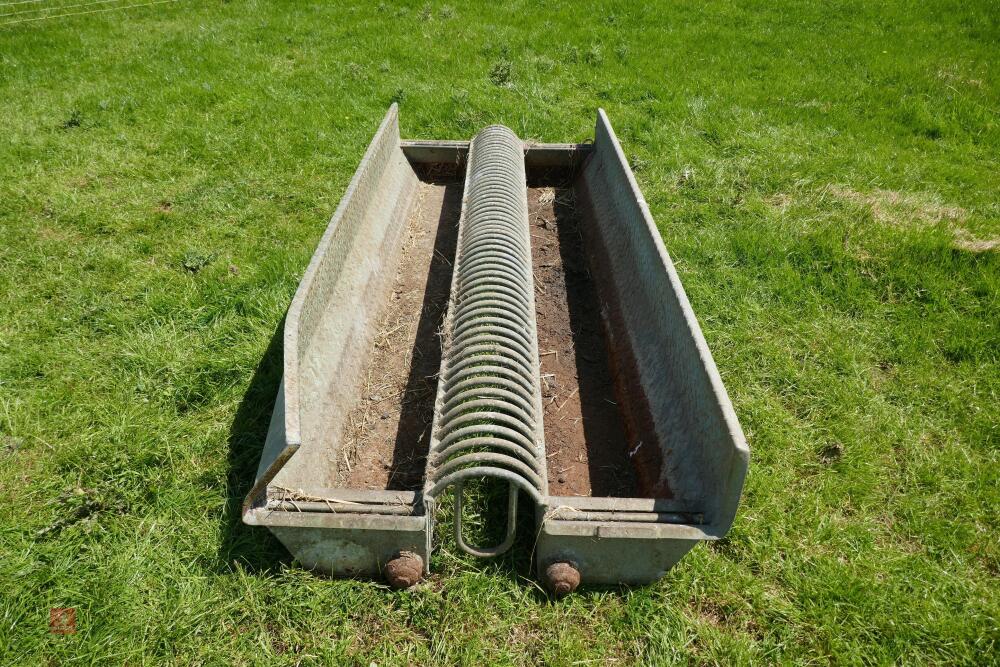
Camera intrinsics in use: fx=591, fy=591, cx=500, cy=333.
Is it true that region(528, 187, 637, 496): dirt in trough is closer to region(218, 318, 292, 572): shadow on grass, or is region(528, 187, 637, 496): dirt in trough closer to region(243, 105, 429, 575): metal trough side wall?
region(243, 105, 429, 575): metal trough side wall

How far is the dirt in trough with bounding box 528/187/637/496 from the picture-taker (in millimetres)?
3420

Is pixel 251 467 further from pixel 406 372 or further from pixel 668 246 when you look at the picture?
pixel 668 246

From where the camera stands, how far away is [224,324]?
4.54 meters

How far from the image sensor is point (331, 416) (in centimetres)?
336

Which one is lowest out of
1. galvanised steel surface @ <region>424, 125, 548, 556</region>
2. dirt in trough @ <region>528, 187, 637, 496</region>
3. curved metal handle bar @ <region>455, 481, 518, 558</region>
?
dirt in trough @ <region>528, 187, 637, 496</region>

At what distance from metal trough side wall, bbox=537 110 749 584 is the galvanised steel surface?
31 cm

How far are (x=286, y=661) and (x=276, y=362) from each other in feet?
6.95

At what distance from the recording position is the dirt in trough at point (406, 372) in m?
3.39

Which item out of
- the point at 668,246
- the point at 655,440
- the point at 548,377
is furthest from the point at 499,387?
the point at 668,246

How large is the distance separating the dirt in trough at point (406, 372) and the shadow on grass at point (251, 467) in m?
0.50

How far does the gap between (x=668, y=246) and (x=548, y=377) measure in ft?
7.32

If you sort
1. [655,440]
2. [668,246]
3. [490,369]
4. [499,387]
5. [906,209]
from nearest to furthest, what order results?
1. [490,369]
2. [655,440]
3. [499,387]
4. [668,246]
5. [906,209]

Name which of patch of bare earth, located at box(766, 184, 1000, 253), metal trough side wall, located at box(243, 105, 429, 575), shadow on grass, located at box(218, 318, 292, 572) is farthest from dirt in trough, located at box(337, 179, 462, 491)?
patch of bare earth, located at box(766, 184, 1000, 253)

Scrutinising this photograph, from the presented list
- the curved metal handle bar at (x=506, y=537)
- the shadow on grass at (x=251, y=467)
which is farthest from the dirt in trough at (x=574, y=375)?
the shadow on grass at (x=251, y=467)
